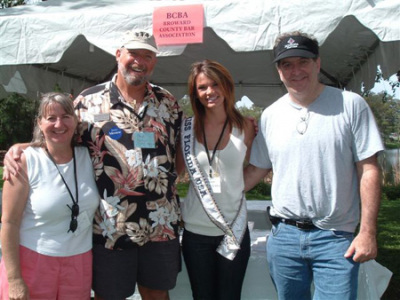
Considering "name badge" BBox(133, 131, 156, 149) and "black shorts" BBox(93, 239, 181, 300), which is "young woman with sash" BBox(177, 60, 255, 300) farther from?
"name badge" BBox(133, 131, 156, 149)

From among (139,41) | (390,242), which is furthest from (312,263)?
(390,242)

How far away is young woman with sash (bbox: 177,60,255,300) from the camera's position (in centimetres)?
206

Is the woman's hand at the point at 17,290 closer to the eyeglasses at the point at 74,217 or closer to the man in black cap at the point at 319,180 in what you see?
the eyeglasses at the point at 74,217

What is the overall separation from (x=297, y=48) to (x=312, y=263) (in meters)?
0.99

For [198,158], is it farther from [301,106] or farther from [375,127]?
[375,127]

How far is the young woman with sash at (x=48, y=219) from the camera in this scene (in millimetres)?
1790

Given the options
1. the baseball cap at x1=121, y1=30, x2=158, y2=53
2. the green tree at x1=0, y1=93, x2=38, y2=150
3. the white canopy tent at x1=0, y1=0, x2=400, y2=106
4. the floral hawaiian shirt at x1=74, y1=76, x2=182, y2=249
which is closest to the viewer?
the floral hawaiian shirt at x1=74, y1=76, x2=182, y2=249

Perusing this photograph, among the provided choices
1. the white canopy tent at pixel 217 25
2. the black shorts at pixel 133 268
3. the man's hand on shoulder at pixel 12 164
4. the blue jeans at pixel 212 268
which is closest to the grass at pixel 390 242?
the white canopy tent at pixel 217 25

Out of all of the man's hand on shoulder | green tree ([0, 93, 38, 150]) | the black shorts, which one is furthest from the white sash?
green tree ([0, 93, 38, 150])

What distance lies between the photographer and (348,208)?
1819 millimetres

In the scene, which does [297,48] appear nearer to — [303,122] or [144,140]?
[303,122]

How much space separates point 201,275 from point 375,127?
111 cm

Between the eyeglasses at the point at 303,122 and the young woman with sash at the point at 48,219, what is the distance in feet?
3.40

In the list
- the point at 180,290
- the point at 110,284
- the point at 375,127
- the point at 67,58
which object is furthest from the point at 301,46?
the point at 67,58
